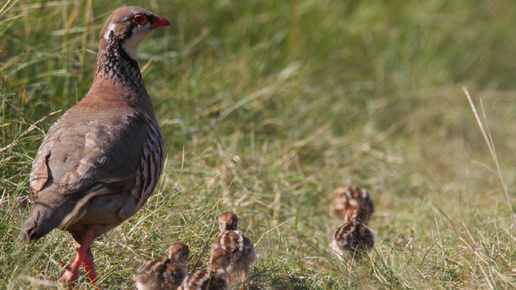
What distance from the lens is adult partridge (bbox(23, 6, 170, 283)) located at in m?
3.83

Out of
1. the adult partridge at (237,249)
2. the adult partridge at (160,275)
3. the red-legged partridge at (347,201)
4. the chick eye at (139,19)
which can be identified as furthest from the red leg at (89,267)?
the red-legged partridge at (347,201)

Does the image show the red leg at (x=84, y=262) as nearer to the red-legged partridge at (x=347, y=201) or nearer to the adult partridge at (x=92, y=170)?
the adult partridge at (x=92, y=170)

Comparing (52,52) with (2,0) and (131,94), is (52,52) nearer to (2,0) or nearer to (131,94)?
(2,0)

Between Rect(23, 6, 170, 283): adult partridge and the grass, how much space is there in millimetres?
205

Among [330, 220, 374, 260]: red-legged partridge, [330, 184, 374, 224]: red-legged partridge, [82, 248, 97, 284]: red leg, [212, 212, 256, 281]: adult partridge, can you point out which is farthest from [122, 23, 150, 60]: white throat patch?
[330, 184, 374, 224]: red-legged partridge

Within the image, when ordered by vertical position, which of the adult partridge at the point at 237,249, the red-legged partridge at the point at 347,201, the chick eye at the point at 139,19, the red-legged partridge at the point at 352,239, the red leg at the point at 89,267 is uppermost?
the chick eye at the point at 139,19

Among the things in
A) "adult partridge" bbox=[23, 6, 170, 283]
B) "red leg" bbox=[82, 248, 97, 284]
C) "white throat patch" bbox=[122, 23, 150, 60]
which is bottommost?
"red leg" bbox=[82, 248, 97, 284]

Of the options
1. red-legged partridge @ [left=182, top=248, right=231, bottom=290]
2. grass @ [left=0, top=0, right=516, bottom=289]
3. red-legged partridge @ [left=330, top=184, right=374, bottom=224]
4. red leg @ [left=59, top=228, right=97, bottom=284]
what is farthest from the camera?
red-legged partridge @ [left=330, top=184, right=374, bottom=224]

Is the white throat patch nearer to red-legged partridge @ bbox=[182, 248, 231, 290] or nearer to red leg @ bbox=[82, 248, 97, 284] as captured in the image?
red leg @ bbox=[82, 248, 97, 284]

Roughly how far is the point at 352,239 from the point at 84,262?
1.56 meters

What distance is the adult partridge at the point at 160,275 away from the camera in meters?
3.83

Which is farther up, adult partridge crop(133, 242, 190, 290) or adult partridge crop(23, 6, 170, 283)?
adult partridge crop(23, 6, 170, 283)

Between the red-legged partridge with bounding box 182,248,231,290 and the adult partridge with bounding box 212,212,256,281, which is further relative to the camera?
the adult partridge with bounding box 212,212,256,281

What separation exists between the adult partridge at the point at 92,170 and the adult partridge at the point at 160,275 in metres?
0.28
